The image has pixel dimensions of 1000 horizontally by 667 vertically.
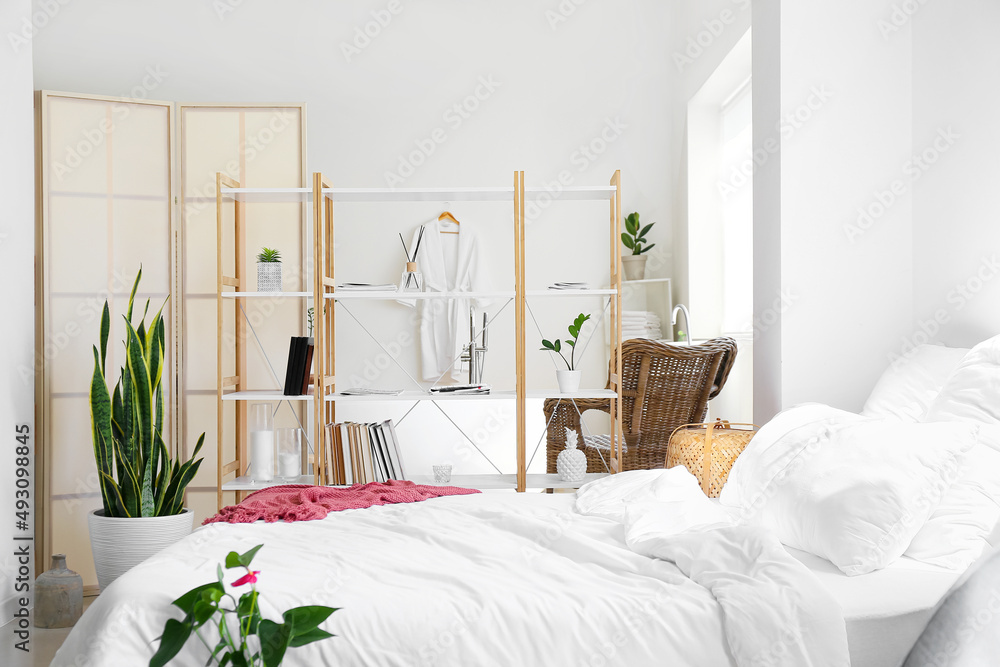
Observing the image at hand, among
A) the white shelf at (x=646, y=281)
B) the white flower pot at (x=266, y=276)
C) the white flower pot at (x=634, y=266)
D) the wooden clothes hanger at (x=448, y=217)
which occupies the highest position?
the wooden clothes hanger at (x=448, y=217)

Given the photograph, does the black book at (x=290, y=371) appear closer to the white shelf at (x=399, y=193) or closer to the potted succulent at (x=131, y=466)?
the potted succulent at (x=131, y=466)

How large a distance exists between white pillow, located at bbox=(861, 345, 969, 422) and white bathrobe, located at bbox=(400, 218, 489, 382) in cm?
257

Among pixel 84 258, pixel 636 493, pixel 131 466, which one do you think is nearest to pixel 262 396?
pixel 131 466

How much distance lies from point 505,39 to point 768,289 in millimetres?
2694

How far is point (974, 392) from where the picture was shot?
1.90 meters

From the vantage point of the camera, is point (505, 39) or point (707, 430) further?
point (505, 39)

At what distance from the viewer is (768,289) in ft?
9.19

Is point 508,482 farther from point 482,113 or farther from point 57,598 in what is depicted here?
point 482,113

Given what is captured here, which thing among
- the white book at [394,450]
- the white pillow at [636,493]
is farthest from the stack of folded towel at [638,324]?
the white pillow at [636,493]

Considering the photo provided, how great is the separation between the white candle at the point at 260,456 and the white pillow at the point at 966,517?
2.53m

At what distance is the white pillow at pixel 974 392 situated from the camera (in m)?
1.85

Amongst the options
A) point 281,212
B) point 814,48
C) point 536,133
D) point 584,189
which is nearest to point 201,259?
point 281,212

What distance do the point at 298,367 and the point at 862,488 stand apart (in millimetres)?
2392

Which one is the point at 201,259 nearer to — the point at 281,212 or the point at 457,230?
the point at 281,212
